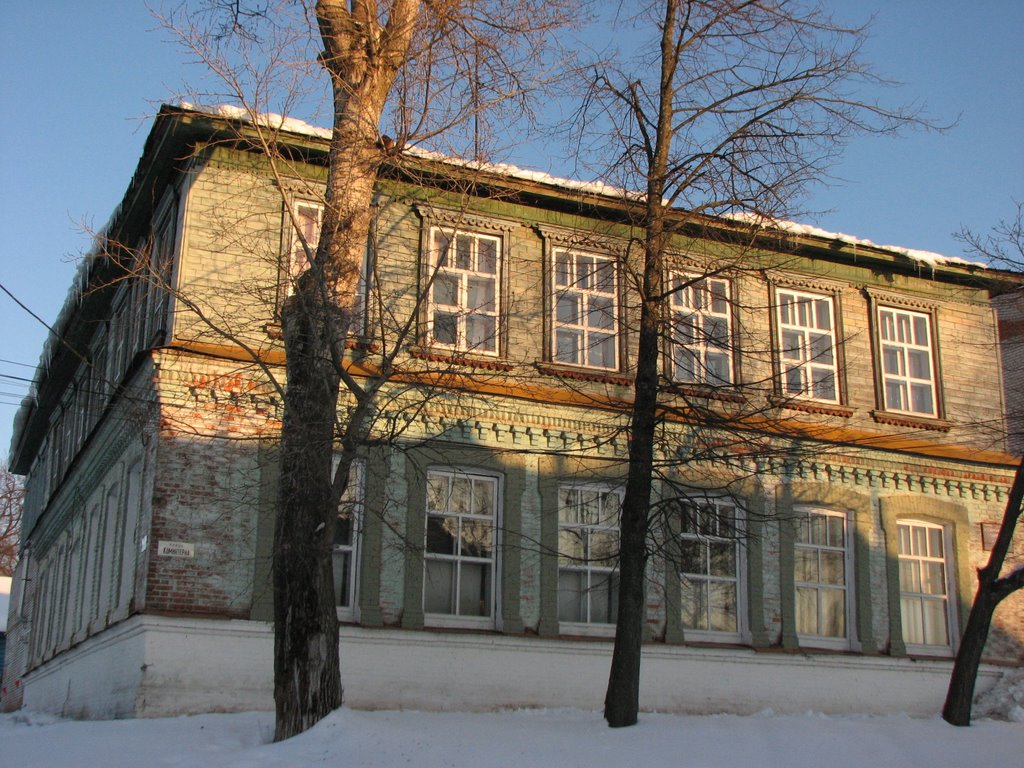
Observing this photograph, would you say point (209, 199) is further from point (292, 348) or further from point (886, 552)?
point (886, 552)

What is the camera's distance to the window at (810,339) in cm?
1822

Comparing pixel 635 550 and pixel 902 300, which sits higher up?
pixel 902 300

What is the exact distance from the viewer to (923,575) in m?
18.3

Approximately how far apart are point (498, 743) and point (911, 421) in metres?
10.4

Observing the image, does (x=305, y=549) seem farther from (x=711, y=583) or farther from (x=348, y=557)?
(x=711, y=583)

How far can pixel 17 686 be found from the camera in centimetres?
2694

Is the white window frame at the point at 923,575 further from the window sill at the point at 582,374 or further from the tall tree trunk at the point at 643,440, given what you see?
the tall tree trunk at the point at 643,440

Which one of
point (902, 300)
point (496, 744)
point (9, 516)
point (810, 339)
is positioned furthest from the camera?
point (9, 516)

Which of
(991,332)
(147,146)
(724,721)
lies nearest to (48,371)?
(147,146)

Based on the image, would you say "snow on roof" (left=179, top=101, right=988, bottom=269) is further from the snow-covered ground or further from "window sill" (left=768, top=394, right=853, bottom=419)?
the snow-covered ground

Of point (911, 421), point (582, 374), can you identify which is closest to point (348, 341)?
point (582, 374)

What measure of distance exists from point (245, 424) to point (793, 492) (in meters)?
8.32

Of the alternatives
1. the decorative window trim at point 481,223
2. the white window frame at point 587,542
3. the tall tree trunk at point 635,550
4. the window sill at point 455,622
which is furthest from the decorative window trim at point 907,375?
the tall tree trunk at point 635,550

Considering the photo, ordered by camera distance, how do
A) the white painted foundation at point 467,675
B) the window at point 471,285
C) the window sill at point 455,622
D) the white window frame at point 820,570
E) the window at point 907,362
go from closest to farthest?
1. the white painted foundation at point 467,675
2. the window sill at point 455,622
3. the window at point 471,285
4. the white window frame at point 820,570
5. the window at point 907,362
